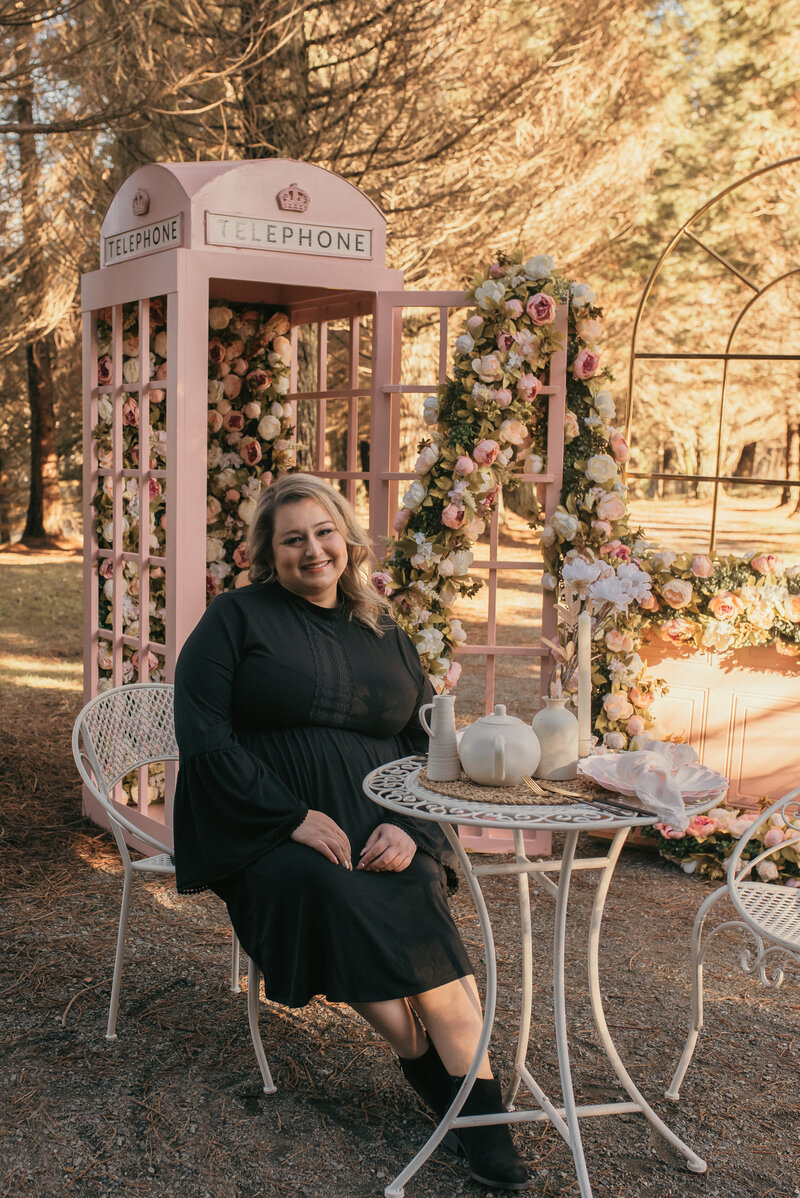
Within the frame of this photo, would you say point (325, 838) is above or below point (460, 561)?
below

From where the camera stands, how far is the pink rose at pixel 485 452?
4336 millimetres

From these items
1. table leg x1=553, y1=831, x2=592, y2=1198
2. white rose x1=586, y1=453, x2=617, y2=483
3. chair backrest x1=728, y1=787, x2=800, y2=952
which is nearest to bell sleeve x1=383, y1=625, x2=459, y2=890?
table leg x1=553, y1=831, x2=592, y2=1198

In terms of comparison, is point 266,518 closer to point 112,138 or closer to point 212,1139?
point 212,1139

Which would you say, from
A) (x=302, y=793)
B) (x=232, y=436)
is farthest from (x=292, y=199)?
(x=302, y=793)

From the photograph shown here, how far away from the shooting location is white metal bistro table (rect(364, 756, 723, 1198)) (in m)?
2.20

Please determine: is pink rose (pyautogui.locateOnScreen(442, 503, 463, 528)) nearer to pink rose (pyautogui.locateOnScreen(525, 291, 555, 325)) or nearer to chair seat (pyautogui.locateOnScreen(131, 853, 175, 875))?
pink rose (pyautogui.locateOnScreen(525, 291, 555, 325))

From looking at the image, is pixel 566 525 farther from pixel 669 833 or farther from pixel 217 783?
pixel 217 783

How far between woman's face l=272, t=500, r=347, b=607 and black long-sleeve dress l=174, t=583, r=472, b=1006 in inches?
2.3

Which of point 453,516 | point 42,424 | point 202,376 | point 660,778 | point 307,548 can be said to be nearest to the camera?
point 660,778

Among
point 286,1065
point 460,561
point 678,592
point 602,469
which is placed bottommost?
point 286,1065

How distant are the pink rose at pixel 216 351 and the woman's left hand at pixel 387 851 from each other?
10.5 feet

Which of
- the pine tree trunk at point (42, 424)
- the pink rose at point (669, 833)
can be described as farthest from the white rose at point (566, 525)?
the pine tree trunk at point (42, 424)

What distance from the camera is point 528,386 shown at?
4.39 m

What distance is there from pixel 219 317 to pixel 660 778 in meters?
3.63
